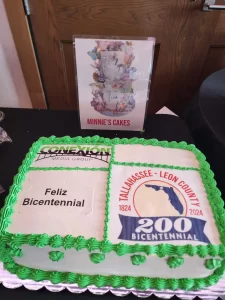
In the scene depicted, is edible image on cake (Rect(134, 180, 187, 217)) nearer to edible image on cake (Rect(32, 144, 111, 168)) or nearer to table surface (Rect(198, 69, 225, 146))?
edible image on cake (Rect(32, 144, 111, 168))

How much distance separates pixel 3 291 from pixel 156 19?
138 cm

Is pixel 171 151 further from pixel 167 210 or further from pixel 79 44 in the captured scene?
pixel 79 44

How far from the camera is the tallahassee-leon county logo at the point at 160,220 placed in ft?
2.12

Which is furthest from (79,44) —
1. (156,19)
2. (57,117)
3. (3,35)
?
(3,35)

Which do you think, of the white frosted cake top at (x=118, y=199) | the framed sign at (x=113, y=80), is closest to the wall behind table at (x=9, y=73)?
the framed sign at (x=113, y=80)

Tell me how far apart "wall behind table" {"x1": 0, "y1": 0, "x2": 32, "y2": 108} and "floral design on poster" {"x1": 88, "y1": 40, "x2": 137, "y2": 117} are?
0.82 meters

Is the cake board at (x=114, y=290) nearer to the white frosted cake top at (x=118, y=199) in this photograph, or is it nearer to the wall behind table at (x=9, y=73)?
the white frosted cake top at (x=118, y=199)

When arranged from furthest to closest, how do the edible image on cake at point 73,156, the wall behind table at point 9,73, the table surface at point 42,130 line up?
the wall behind table at point 9,73
the table surface at point 42,130
the edible image on cake at point 73,156

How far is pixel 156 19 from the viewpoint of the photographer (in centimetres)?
136

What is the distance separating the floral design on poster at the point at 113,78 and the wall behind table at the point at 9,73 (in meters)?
0.82

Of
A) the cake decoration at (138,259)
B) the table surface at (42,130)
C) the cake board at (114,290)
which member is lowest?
the cake board at (114,290)

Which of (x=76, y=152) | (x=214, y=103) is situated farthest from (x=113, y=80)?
(x=214, y=103)

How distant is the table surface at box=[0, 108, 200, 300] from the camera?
0.99 meters

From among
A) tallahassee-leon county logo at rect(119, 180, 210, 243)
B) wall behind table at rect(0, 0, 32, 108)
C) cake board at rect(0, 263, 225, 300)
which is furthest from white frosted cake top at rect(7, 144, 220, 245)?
wall behind table at rect(0, 0, 32, 108)
